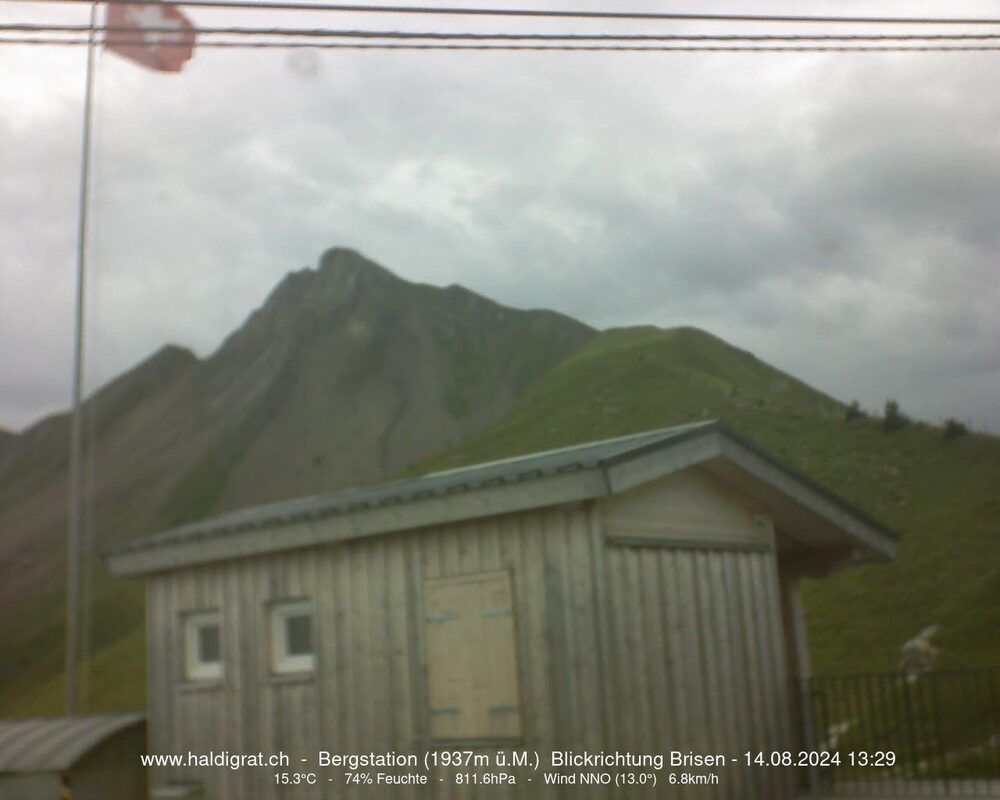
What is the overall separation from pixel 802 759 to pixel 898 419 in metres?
23.5

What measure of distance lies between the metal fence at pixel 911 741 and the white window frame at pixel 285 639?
4.89 metres

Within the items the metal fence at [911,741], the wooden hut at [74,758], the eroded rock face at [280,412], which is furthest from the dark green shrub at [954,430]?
the eroded rock face at [280,412]

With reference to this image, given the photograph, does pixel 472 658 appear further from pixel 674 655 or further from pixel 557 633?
pixel 674 655

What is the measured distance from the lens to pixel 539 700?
8.36 m

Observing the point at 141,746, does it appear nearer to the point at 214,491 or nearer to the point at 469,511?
the point at 469,511

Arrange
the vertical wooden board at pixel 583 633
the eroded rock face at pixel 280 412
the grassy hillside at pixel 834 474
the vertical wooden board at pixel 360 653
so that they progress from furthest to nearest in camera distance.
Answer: the eroded rock face at pixel 280 412
the grassy hillside at pixel 834 474
the vertical wooden board at pixel 360 653
the vertical wooden board at pixel 583 633

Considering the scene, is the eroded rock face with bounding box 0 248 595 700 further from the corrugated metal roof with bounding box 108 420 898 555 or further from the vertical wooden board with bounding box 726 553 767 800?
the vertical wooden board with bounding box 726 553 767 800

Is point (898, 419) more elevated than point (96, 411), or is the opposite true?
point (96, 411)

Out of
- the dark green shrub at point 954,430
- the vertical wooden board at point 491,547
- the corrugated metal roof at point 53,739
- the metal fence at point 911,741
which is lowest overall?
the metal fence at point 911,741

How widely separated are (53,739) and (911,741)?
8072 millimetres

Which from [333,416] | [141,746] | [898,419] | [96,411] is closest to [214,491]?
[333,416]

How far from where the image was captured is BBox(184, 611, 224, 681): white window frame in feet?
36.9

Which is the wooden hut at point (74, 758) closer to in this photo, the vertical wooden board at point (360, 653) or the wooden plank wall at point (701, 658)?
the vertical wooden board at point (360, 653)

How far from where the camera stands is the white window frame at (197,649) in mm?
11250
